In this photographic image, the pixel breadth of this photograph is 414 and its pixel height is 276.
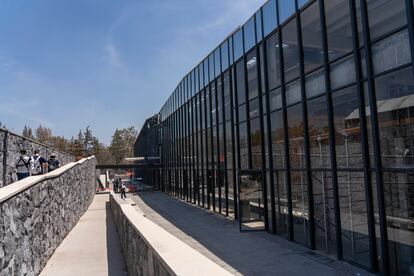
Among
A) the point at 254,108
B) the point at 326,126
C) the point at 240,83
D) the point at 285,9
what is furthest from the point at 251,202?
the point at 285,9

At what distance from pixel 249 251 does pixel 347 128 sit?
5.45 m

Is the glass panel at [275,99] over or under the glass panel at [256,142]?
over

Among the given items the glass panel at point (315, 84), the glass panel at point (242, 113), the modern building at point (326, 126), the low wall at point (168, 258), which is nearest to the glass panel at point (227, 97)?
the modern building at point (326, 126)

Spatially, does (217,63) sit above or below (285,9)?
above

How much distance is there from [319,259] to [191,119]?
20.3 meters

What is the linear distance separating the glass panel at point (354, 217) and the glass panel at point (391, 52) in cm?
311

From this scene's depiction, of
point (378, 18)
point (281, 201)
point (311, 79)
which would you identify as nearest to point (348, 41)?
point (378, 18)

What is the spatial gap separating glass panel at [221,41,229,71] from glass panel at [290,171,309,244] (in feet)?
31.4

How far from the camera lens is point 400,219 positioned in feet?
32.3

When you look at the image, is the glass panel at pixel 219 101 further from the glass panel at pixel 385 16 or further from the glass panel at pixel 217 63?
the glass panel at pixel 385 16

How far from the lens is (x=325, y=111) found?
13039 millimetres

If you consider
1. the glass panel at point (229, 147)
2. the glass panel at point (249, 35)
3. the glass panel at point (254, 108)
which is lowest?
the glass panel at point (229, 147)

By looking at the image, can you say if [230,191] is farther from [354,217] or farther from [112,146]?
[112,146]

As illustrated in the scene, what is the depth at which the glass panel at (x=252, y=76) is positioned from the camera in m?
18.6
